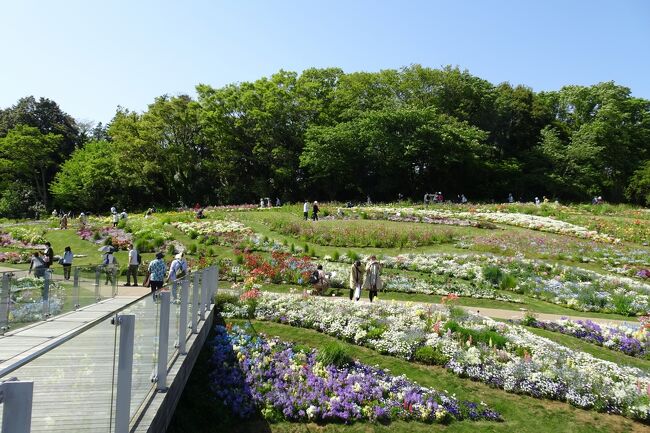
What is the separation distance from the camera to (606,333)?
11.7 m

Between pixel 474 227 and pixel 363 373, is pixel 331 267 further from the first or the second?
pixel 474 227

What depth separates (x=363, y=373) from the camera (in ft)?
30.8

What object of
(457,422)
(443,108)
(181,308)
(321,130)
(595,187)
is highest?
(443,108)

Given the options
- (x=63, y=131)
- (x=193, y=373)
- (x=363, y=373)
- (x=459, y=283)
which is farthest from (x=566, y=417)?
(x=63, y=131)

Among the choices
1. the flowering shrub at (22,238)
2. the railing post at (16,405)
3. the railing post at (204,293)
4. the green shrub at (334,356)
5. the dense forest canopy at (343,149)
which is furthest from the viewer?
the dense forest canopy at (343,149)

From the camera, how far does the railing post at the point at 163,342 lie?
644 cm

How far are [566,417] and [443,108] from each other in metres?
51.8

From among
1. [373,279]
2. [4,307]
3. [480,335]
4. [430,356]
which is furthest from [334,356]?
[4,307]

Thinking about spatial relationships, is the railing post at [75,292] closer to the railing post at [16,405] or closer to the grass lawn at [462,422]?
the grass lawn at [462,422]

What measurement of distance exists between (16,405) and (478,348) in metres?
9.08

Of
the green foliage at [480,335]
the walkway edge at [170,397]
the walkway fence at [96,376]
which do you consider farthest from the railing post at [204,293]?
the green foliage at [480,335]

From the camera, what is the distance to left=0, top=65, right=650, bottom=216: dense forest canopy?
50875 mm

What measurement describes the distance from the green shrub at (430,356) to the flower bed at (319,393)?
104cm

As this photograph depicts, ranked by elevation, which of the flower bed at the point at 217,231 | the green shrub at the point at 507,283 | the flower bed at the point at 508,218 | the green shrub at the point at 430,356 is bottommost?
the green shrub at the point at 430,356
